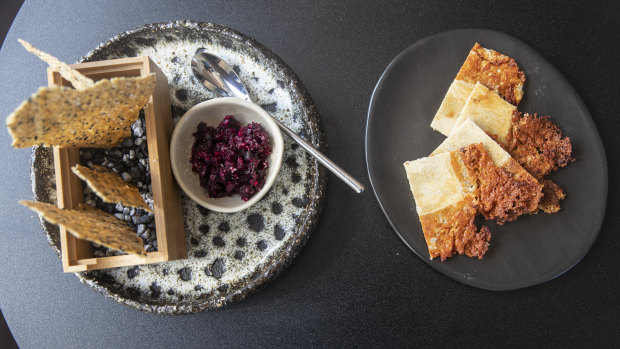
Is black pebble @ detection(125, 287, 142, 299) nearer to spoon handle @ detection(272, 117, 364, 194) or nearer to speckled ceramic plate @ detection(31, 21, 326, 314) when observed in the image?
speckled ceramic plate @ detection(31, 21, 326, 314)

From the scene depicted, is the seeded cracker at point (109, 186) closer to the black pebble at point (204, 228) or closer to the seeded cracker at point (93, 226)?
the seeded cracker at point (93, 226)

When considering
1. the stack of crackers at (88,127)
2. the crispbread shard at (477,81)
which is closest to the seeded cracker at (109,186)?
the stack of crackers at (88,127)

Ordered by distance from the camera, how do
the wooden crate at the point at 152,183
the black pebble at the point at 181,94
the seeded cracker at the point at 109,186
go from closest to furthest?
the seeded cracker at the point at 109,186 < the wooden crate at the point at 152,183 < the black pebble at the point at 181,94

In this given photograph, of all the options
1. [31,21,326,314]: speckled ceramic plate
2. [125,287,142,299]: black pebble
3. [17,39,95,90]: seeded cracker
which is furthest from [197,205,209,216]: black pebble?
[17,39,95,90]: seeded cracker

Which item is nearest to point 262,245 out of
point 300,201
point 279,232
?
point 279,232

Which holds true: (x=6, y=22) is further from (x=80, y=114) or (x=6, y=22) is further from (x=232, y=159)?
(x=232, y=159)
